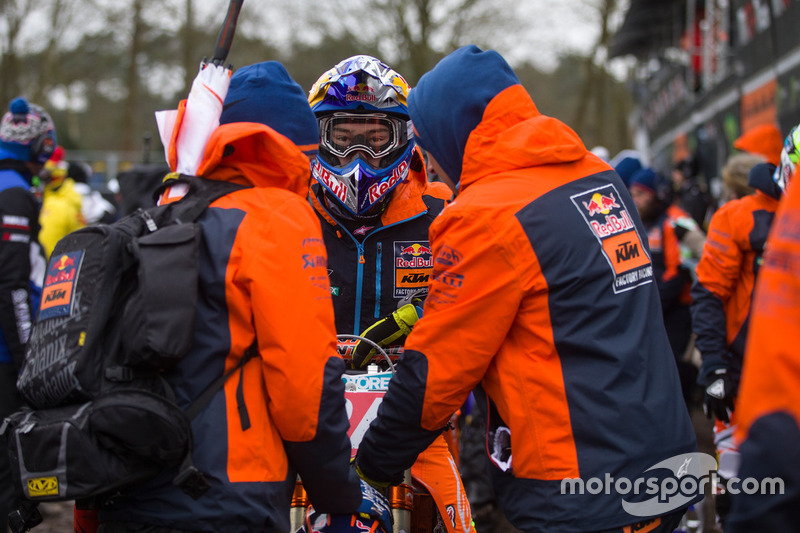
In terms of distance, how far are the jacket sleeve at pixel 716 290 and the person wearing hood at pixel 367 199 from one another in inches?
73.0

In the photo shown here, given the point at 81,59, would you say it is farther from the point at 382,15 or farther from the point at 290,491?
the point at 290,491

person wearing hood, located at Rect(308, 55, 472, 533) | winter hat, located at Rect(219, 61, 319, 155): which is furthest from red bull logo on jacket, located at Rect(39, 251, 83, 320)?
person wearing hood, located at Rect(308, 55, 472, 533)

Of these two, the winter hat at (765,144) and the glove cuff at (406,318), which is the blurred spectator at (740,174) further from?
the glove cuff at (406,318)

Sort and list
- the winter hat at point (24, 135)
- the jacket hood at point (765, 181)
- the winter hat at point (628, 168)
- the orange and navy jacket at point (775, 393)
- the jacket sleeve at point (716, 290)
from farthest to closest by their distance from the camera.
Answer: the winter hat at point (628, 168) < the winter hat at point (24, 135) < the jacket sleeve at point (716, 290) < the jacket hood at point (765, 181) < the orange and navy jacket at point (775, 393)

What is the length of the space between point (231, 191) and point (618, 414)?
1349 millimetres

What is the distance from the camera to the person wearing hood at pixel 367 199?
147 inches

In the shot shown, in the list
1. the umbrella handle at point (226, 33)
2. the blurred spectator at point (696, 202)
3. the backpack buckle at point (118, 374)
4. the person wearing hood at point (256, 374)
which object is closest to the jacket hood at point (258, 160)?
the person wearing hood at point (256, 374)

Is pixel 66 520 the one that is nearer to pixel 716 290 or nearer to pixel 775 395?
pixel 716 290

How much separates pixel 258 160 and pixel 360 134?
4.39ft

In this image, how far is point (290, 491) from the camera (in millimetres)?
2422

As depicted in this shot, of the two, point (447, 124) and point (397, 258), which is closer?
point (447, 124)

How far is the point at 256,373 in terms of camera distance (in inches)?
91.4

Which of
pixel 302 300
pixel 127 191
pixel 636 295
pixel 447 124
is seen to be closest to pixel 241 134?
pixel 302 300

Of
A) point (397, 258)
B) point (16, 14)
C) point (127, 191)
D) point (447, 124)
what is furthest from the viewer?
point (16, 14)
